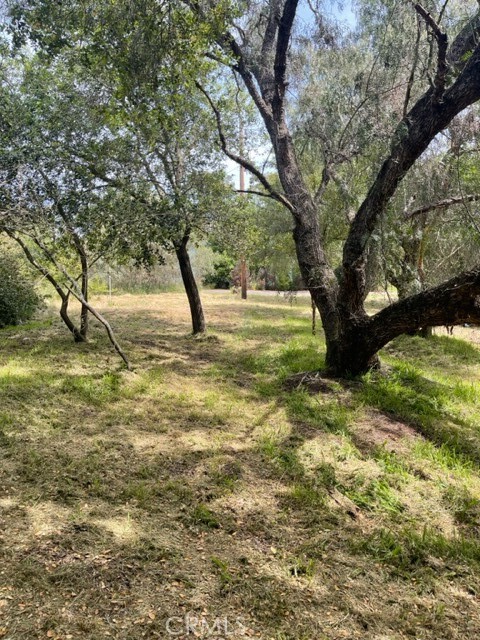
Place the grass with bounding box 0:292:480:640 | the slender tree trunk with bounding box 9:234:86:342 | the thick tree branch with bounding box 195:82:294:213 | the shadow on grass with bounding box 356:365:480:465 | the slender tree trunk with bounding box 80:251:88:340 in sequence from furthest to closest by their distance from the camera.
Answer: the slender tree trunk with bounding box 80:251:88:340 → the slender tree trunk with bounding box 9:234:86:342 → the thick tree branch with bounding box 195:82:294:213 → the shadow on grass with bounding box 356:365:480:465 → the grass with bounding box 0:292:480:640

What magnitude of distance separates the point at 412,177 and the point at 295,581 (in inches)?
228

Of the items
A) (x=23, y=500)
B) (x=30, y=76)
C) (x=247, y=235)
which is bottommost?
(x=23, y=500)

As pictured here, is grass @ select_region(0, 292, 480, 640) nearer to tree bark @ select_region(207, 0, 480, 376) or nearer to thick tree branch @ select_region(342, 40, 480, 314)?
tree bark @ select_region(207, 0, 480, 376)

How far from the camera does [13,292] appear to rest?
30.0ft

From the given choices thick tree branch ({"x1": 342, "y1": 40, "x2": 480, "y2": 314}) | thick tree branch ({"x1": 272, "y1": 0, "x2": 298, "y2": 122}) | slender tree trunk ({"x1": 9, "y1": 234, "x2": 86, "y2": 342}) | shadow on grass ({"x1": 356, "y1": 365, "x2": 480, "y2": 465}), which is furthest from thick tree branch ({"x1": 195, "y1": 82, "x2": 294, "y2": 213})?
slender tree trunk ({"x1": 9, "y1": 234, "x2": 86, "y2": 342})

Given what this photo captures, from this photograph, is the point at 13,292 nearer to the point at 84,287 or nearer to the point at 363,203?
the point at 84,287

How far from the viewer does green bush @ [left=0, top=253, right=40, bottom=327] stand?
8.84m

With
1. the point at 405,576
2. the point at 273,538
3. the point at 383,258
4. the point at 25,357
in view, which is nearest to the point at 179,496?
the point at 273,538

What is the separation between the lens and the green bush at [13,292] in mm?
8844

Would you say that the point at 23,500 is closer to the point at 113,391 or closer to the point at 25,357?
the point at 113,391

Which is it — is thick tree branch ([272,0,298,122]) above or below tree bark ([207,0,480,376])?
above

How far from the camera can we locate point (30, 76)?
5871mm

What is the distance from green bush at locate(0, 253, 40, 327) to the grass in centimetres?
360

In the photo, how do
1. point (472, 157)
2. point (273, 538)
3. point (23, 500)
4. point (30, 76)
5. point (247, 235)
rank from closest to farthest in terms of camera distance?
point (273, 538) < point (23, 500) < point (30, 76) < point (472, 157) < point (247, 235)
